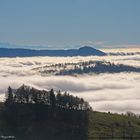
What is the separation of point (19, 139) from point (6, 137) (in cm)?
504

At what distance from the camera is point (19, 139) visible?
7751 inches

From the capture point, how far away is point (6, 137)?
194500mm
